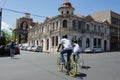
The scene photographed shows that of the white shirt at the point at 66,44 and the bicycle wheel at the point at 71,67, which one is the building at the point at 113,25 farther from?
the bicycle wheel at the point at 71,67

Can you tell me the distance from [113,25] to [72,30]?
2046 centimetres

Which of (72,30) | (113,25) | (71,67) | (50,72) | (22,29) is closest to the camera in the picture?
(71,67)

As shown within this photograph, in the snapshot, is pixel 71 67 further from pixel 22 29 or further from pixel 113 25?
pixel 22 29

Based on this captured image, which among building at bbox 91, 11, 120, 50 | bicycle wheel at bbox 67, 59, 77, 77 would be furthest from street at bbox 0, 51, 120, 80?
building at bbox 91, 11, 120, 50

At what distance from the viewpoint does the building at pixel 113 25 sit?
177ft

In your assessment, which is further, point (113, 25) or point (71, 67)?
point (113, 25)

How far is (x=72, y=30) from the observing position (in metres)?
40.0

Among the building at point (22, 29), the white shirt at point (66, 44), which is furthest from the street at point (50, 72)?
the building at point (22, 29)

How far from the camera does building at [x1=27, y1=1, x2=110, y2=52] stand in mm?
40062

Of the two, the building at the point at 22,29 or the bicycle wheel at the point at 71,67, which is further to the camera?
the building at the point at 22,29

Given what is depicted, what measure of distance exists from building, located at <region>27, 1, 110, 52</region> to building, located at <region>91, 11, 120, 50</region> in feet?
8.80

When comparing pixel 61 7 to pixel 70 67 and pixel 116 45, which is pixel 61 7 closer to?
pixel 116 45

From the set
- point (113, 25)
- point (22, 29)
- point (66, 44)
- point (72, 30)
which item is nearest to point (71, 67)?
point (66, 44)

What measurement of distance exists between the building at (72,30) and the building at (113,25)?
2682 millimetres
